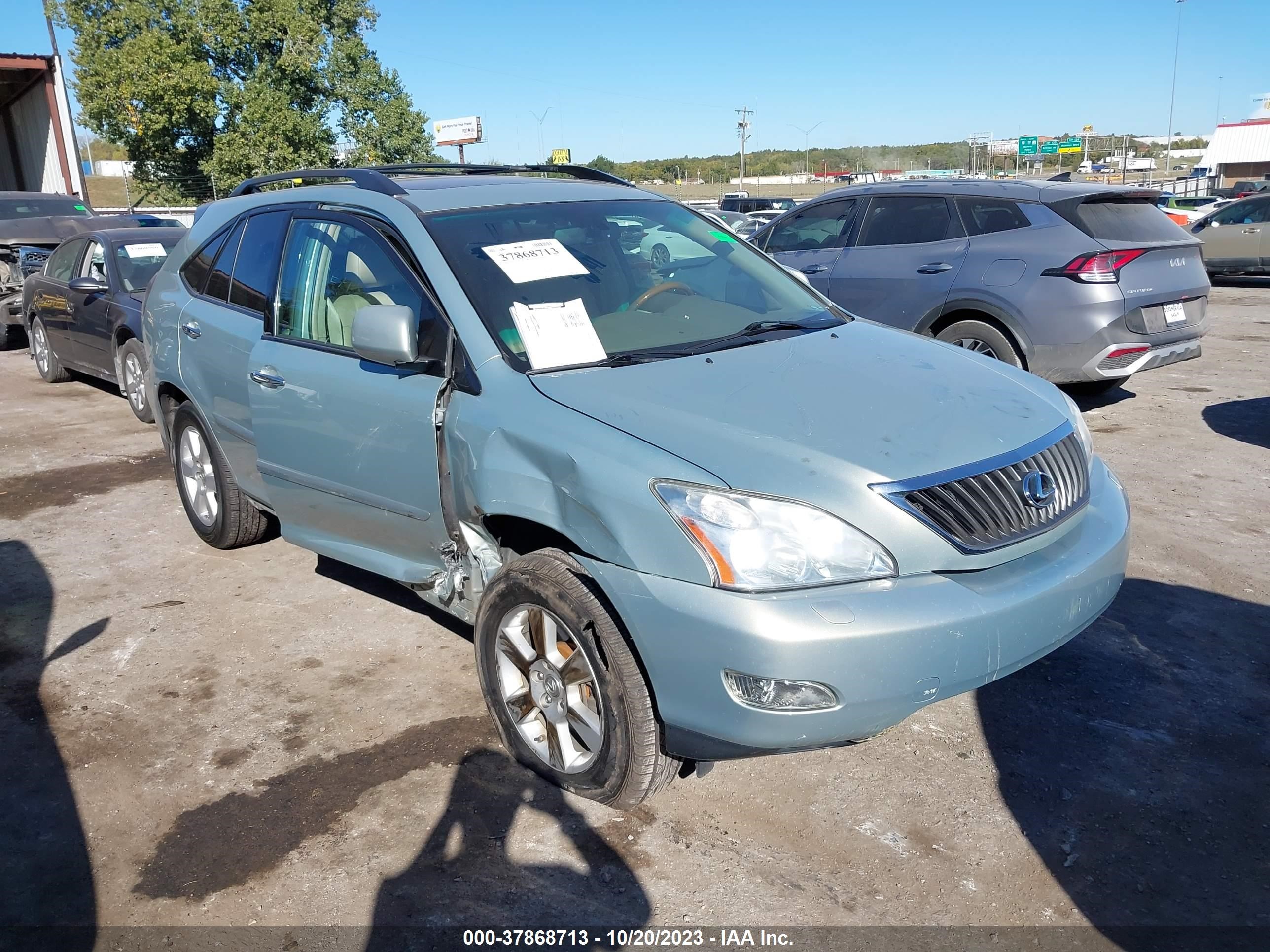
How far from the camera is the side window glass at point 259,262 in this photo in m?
4.44

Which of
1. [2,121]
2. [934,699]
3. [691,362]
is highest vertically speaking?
[2,121]

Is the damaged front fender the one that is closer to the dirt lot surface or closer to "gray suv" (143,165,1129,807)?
"gray suv" (143,165,1129,807)

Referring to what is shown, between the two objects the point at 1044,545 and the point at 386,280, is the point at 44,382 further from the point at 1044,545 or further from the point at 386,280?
the point at 1044,545

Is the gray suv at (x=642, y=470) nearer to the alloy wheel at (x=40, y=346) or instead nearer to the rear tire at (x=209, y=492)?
the rear tire at (x=209, y=492)

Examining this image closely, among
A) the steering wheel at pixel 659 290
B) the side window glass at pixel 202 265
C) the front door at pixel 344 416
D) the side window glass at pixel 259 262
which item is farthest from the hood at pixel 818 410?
the side window glass at pixel 202 265

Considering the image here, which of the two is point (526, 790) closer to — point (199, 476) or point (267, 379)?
point (267, 379)

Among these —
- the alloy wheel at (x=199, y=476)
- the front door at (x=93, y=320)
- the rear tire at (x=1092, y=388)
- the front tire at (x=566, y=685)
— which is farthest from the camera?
the front door at (x=93, y=320)

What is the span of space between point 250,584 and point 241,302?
138 centimetres

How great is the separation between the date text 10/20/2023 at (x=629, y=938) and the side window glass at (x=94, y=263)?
8.25 metres

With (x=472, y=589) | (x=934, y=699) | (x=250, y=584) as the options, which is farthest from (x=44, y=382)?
(x=934, y=699)

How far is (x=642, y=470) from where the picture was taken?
2.72 metres

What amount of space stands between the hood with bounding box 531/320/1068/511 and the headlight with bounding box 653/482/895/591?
44 mm

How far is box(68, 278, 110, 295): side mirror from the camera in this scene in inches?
340

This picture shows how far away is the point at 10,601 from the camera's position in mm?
4918
